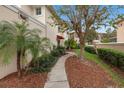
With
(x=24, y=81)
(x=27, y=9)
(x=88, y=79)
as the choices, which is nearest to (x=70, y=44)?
(x=27, y=9)

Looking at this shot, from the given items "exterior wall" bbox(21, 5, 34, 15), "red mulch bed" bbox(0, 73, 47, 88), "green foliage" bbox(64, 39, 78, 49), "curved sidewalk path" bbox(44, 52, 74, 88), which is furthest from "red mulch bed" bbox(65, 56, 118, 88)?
"green foliage" bbox(64, 39, 78, 49)

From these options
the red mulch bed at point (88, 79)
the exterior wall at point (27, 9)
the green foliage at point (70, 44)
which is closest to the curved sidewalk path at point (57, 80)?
the red mulch bed at point (88, 79)

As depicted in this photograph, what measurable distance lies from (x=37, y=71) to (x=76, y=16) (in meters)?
7.80

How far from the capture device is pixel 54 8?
1788 centimetres

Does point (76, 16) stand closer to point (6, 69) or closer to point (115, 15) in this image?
point (115, 15)

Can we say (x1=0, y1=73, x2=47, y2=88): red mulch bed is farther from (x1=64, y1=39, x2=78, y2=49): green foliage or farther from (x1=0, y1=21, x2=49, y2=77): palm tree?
(x1=64, y1=39, x2=78, y2=49): green foliage

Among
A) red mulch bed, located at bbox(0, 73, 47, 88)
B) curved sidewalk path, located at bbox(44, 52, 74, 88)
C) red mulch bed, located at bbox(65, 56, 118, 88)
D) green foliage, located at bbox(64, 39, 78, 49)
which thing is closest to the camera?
curved sidewalk path, located at bbox(44, 52, 74, 88)

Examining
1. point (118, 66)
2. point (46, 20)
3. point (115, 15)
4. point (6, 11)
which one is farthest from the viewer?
point (46, 20)

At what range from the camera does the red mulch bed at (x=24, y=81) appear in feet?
26.7

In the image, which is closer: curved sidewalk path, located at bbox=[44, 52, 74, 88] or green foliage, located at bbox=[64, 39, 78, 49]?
curved sidewalk path, located at bbox=[44, 52, 74, 88]

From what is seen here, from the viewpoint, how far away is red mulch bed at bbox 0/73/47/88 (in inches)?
320

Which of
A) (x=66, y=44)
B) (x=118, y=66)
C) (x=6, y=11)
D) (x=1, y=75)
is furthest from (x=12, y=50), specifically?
(x=66, y=44)

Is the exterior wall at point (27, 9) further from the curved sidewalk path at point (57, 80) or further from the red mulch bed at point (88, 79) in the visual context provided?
the curved sidewalk path at point (57, 80)

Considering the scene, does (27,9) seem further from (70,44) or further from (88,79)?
(70,44)
